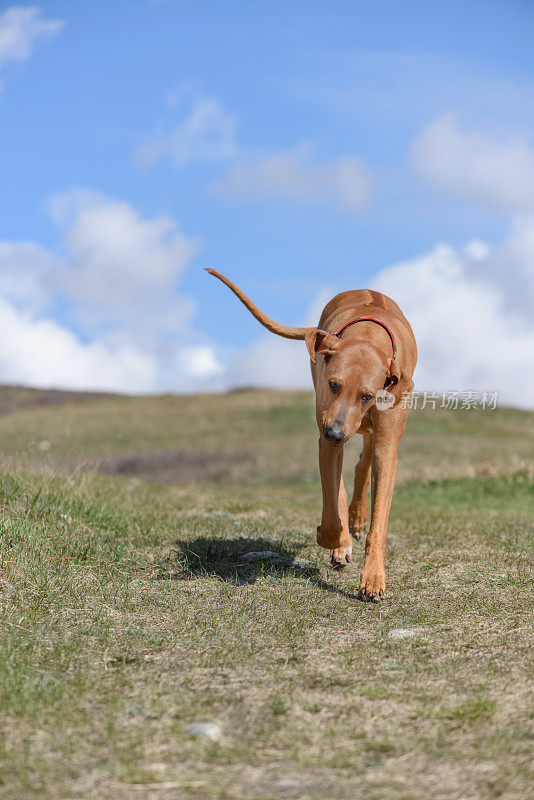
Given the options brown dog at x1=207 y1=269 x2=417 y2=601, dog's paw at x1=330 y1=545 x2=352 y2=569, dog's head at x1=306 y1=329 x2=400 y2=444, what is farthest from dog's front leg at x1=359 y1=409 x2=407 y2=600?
dog's paw at x1=330 y1=545 x2=352 y2=569

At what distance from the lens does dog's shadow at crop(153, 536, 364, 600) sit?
21.3ft

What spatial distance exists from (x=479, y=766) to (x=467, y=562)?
4.04 meters

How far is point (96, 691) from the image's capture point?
417 centimetres

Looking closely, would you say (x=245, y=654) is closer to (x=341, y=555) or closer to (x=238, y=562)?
(x=341, y=555)

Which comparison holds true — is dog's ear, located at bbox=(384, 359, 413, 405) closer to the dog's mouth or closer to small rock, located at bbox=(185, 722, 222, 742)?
the dog's mouth

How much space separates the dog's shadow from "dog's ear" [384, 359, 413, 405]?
1.71m

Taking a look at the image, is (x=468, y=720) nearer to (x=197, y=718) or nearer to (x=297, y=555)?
(x=197, y=718)

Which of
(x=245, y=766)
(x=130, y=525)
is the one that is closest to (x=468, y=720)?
(x=245, y=766)

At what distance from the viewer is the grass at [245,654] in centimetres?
333

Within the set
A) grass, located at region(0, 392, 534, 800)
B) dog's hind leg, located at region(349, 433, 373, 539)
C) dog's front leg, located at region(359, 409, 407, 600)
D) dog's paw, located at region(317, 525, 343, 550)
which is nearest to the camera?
grass, located at region(0, 392, 534, 800)

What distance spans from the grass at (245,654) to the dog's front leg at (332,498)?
1.46 feet

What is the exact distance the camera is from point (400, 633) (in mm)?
5141

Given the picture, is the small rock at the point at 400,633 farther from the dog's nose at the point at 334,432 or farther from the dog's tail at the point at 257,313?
the dog's tail at the point at 257,313

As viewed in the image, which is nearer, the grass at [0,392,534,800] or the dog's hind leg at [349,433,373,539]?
the grass at [0,392,534,800]
